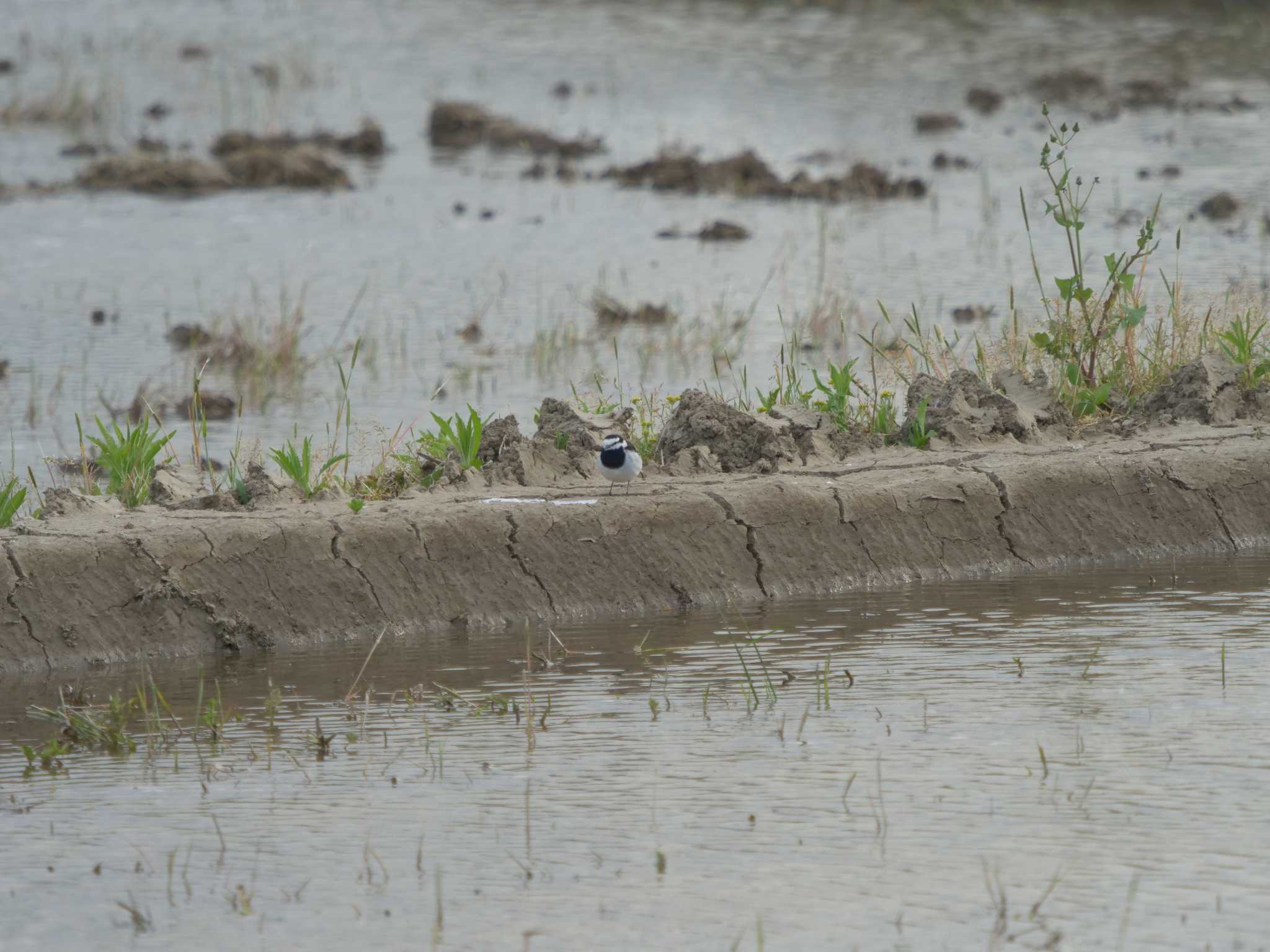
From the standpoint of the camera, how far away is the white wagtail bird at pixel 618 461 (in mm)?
6586

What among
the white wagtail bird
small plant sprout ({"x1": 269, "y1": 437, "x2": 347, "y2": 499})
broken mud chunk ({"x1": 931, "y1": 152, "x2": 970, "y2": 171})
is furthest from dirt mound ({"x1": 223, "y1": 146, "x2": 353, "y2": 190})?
the white wagtail bird

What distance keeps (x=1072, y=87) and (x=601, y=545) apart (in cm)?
1831

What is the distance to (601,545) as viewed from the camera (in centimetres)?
667

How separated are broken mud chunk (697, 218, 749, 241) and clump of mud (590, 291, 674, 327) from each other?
2878 millimetres

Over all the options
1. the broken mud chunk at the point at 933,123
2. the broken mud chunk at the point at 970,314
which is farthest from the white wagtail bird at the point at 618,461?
the broken mud chunk at the point at 933,123

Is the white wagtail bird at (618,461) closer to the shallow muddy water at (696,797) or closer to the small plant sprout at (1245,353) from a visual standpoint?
the shallow muddy water at (696,797)

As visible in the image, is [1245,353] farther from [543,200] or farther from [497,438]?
[543,200]

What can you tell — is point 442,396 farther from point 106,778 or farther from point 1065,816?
point 1065,816

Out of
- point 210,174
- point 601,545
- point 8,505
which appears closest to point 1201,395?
point 601,545

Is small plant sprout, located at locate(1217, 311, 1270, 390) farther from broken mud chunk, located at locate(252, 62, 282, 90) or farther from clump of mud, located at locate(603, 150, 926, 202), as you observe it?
broken mud chunk, located at locate(252, 62, 282, 90)

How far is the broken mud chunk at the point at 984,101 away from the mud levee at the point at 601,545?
1614 centimetres

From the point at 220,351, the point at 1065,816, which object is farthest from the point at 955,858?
the point at 220,351

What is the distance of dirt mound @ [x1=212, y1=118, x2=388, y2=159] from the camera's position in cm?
2166

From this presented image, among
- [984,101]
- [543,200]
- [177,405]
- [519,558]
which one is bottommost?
[519,558]
